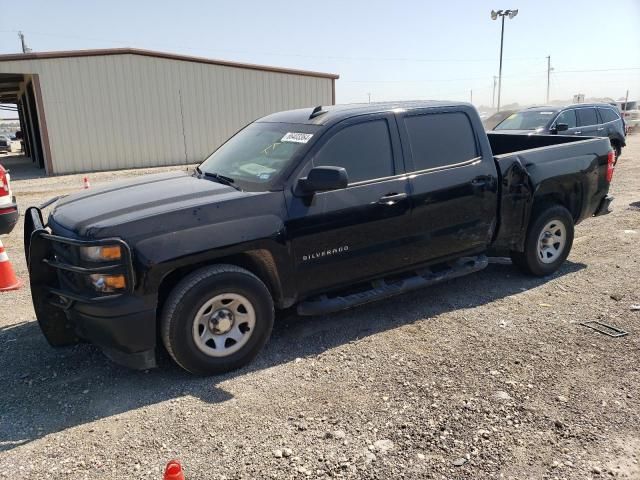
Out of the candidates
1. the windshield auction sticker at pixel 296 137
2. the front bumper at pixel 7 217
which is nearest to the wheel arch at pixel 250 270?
the windshield auction sticker at pixel 296 137

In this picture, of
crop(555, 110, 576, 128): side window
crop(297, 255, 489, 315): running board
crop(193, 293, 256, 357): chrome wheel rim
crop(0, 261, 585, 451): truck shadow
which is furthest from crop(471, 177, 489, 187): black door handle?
crop(555, 110, 576, 128): side window

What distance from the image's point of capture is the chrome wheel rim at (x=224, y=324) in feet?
12.2

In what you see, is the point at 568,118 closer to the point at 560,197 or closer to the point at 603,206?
the point at 603,206

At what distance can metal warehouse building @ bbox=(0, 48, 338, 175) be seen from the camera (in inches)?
692

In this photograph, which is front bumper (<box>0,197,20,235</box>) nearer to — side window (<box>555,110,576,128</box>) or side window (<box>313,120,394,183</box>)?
side window (<box>313,120,394,183</box>)

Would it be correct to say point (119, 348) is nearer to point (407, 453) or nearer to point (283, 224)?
point (283, 224)

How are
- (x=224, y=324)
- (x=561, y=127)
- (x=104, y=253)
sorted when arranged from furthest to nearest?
1. (x=561, y=127)
2. (x=224, y=324)
3. (x=104, y=253)

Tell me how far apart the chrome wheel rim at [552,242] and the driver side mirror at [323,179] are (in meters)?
2.87

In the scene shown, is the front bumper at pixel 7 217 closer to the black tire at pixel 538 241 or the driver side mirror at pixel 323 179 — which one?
the driver side mirror at pixel 323 179

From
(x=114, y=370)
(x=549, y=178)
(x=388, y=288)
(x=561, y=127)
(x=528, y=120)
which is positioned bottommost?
(x=114, y=370)

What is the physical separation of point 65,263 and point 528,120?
11537 millimetres

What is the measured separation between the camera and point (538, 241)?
222 inches

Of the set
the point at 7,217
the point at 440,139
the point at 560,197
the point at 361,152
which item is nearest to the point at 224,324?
the point at 361,152

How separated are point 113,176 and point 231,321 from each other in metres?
15.1
